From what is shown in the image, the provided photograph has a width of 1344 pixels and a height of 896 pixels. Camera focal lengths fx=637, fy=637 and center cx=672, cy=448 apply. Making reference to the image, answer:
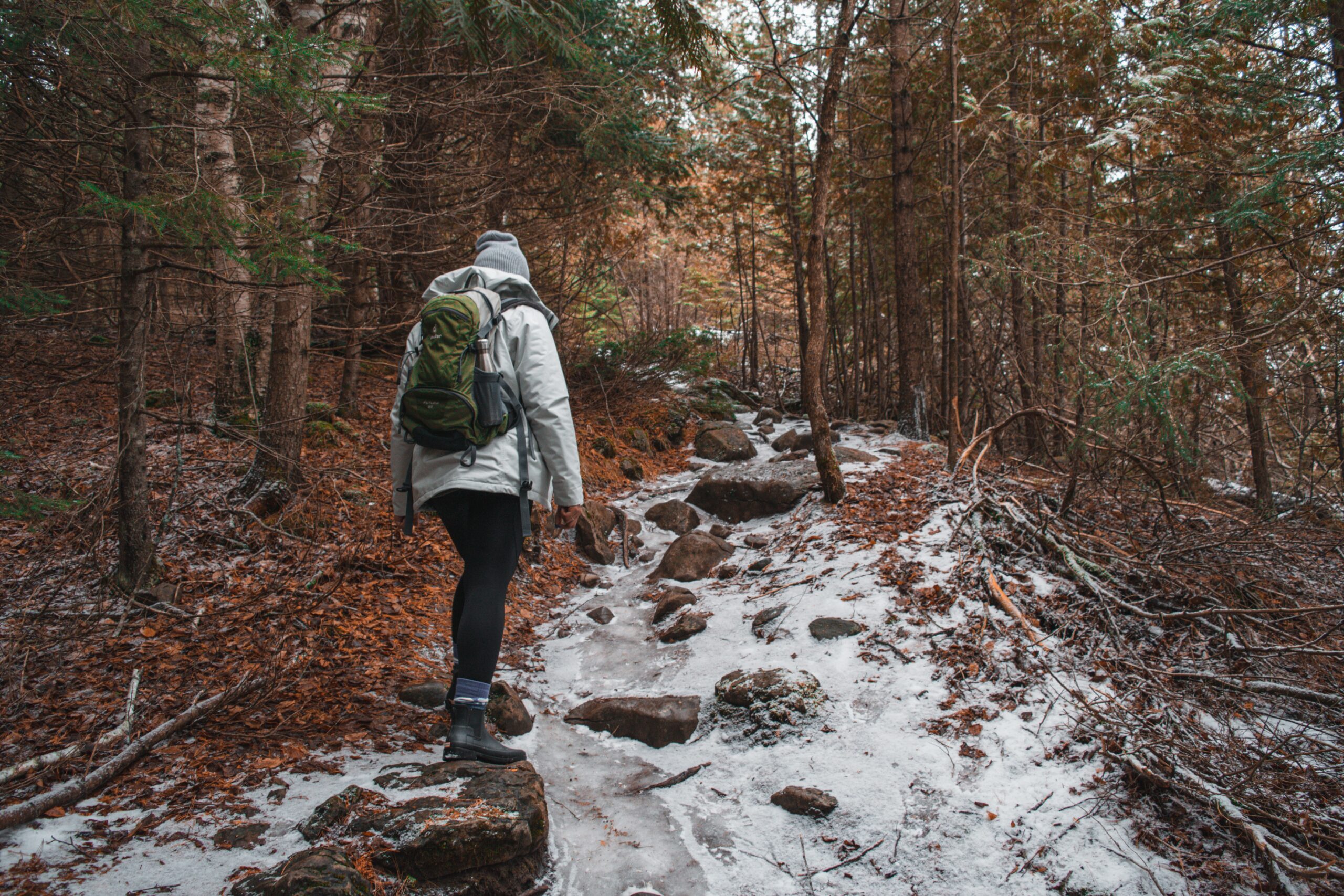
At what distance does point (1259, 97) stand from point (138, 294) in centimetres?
986

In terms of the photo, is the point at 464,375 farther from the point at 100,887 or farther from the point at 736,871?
the point at 736,871

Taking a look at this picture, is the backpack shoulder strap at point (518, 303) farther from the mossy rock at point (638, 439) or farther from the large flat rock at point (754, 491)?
the mossy rock at point (638, 439)

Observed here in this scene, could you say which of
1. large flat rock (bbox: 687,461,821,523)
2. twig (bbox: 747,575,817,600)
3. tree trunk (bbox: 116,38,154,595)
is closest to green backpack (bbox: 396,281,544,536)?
tree trunk (bbox: 116,38,154,595)

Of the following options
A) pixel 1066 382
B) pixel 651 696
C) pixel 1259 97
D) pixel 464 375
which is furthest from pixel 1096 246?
pixel 464 375

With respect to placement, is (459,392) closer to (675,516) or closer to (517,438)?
(517,438)

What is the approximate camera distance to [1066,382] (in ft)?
30.9

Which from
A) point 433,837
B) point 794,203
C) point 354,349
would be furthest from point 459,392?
point 794,203

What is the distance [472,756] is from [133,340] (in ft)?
9.30

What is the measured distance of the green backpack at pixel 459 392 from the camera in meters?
2.51

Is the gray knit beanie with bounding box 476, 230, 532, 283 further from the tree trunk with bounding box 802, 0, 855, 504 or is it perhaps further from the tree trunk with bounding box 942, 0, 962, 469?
the tree trunk with bounding box 942, 0, 962, 469

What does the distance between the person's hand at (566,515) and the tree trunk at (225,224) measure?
1770 mm

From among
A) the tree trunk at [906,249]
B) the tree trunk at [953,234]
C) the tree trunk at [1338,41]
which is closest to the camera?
the tree trunk at [1338,41]

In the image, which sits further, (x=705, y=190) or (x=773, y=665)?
(x=705, y=190)

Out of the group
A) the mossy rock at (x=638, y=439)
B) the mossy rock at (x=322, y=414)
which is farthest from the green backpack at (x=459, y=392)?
the mossy rock at (x=638, y=439)
